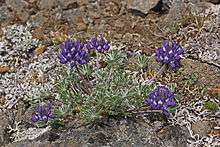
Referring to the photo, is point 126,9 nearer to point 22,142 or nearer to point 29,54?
point 29,54

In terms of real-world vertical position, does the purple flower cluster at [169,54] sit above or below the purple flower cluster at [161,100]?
above

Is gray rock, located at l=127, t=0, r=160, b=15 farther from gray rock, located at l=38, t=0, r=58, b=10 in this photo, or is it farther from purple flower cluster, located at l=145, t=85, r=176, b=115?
purple flower cluster, located at l=145, t=85, r=176, b=115

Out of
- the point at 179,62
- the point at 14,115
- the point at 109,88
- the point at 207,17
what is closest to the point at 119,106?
the point at 109,88

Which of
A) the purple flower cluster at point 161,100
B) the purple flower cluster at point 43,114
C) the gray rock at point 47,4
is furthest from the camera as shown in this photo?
the gray rock at point 47,4

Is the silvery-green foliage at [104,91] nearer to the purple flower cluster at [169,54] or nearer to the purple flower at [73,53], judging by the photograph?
the purple flower at [73,53]

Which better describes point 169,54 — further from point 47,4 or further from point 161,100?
point 47,4

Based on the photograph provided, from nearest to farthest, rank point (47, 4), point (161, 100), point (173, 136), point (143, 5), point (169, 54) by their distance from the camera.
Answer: point (161, 100), point (173, 136), point (169, 54), point (143, 5), point (47, 4)

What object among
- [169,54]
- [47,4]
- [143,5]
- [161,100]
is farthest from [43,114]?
[47,4]

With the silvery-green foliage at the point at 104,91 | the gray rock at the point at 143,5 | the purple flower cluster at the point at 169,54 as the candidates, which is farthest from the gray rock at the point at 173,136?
the gray rock at the point at 143,5

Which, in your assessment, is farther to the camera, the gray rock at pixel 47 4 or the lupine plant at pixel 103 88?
the gray rock at pixel 47 4
